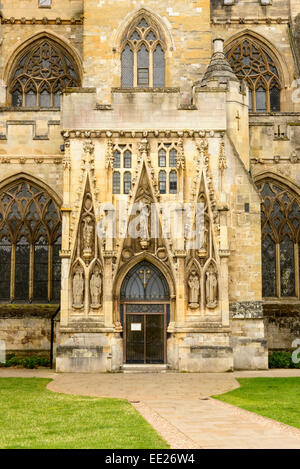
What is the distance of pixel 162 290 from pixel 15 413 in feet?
33.2

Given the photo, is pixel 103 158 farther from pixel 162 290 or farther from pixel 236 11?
pixel 236 11

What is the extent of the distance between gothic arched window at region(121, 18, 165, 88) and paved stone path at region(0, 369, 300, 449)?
1327cm

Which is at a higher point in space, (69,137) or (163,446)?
(69,137)

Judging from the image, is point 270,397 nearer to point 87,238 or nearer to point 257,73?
point 87,238

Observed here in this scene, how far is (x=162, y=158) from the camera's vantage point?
2156cm

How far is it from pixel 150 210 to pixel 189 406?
9.74 meters

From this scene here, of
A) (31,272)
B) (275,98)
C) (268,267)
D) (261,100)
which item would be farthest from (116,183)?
(275,98)

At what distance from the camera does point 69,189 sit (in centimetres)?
2116

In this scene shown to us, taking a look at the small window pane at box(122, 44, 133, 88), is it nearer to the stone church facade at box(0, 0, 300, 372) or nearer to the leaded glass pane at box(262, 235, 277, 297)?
the stone church facade at box(0, 0, 300, 372)

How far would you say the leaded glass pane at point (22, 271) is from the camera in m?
24.8

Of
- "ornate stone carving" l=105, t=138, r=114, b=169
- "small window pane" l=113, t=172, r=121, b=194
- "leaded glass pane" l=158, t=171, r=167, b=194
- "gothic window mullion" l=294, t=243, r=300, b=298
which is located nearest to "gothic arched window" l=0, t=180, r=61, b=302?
"small window pane" l=113, t=172, r=121, b=194

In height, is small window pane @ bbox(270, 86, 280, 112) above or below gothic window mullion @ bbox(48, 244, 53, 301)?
above

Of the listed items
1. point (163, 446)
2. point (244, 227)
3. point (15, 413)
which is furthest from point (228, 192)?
point (163, 446)

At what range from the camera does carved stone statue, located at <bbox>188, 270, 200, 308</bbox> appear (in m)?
20.5
